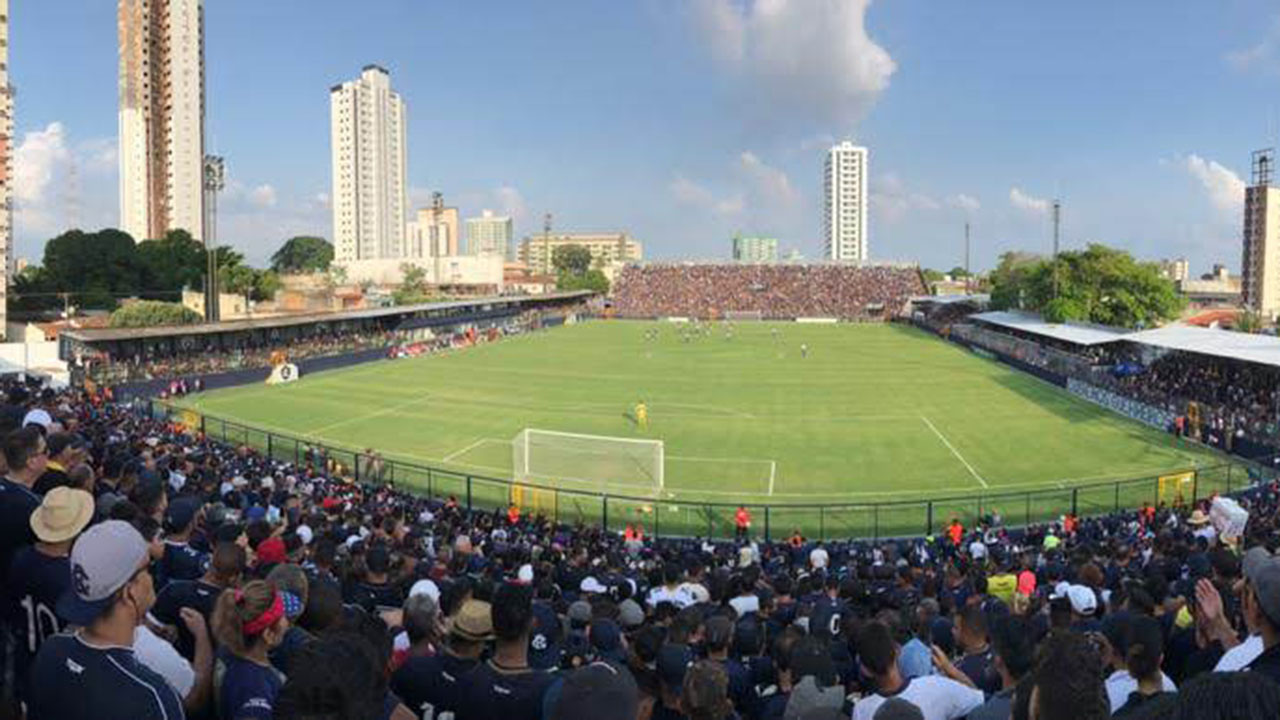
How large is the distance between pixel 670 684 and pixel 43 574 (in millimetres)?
A: 3481

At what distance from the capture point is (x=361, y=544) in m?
10.3

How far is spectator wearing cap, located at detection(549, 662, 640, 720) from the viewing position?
3139 millimetres

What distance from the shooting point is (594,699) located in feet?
10.4

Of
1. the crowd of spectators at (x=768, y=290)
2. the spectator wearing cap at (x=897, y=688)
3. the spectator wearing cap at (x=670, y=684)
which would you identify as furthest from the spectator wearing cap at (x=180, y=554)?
the crowd of spectators at (x=768, y=290)

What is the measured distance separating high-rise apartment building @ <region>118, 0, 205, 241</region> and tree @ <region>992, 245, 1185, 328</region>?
388 feet

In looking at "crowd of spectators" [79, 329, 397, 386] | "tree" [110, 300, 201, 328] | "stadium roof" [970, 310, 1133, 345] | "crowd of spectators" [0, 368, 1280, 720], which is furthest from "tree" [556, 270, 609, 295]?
"crowd of spectators" [0, 368, 1280, 720]

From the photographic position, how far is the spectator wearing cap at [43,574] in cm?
444

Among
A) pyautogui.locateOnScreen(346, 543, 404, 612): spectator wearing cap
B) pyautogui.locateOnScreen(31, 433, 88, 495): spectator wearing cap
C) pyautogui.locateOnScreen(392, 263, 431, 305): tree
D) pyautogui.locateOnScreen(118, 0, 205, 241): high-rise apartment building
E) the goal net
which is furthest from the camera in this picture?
pyautogui.locateOnScreen(118, 0, 205, 241): high-rise apartment building

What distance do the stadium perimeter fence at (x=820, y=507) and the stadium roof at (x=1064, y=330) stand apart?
21.8 metres

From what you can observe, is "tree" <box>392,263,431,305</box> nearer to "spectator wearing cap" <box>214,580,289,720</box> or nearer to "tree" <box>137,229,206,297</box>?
"tree" <box>137,229,206,297</box>

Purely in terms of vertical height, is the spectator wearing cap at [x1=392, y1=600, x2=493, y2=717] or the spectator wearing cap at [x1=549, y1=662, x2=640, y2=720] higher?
the spectator wearing cap at [x1=549, y1=662, x2=640, y2=720]

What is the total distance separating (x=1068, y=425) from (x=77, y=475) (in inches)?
1463

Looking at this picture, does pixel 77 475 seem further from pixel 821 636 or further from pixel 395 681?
pixel 821 636

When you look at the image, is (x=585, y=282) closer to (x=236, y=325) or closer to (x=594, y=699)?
(x=236, y=325)
